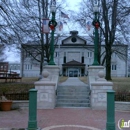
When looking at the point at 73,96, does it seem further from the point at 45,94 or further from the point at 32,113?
the point at 32,113

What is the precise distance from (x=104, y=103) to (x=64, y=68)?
42.8m

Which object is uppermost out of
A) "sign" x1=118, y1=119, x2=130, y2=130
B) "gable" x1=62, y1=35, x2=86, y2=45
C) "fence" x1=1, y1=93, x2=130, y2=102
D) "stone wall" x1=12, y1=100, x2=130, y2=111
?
"gable" x1=62, y1=35, x2=86, y2=45

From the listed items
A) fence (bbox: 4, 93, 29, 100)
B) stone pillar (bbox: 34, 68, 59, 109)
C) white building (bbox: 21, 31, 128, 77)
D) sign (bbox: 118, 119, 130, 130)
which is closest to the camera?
sign (bbox: 118, 119, 130, 130)

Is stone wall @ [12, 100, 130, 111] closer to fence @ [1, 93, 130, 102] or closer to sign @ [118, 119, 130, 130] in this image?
fence @ [1, 93, 130, 102]

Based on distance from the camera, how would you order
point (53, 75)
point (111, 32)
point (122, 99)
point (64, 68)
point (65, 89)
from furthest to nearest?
point (64, 68), point (111, 32), point (53, 75), point (65, 89), point (122, 99)

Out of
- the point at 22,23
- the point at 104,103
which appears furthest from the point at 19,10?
the point at 104,103

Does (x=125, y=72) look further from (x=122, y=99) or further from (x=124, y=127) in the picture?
(x=124, y=127)

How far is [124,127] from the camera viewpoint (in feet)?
26.9

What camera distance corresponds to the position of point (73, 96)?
14102 mm

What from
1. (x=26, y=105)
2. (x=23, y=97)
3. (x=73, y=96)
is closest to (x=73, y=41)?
(x=73, y=96)

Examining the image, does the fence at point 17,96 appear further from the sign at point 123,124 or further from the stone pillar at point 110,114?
the stone pillar at point 110,114

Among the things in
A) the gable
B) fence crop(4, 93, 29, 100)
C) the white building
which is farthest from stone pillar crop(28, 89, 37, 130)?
the gable

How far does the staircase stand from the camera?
13211mm

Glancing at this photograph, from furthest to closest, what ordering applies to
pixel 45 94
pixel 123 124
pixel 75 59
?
pixel 75 59
pixel 45 94
pixel 123 124
